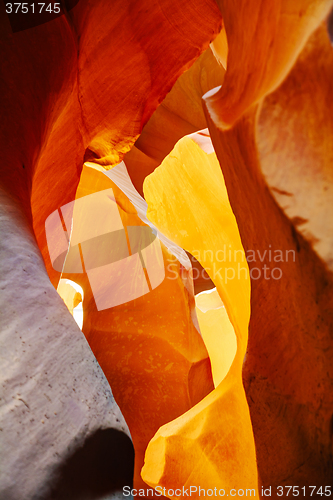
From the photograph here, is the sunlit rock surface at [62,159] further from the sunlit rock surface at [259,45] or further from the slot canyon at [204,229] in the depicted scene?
the sunlit rock surface at [259,45]

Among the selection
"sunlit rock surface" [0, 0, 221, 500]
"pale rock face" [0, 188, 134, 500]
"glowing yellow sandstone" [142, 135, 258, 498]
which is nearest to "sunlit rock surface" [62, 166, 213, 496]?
"glowing yellow sandstone" [142, 135, 258, 498]

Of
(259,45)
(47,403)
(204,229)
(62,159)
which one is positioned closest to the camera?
(47,403)

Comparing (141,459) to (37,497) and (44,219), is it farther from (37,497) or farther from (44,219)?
(37,497)

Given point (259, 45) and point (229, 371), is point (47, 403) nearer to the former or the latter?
point (259, 45)

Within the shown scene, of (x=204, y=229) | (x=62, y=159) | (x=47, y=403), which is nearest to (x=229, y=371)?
(x=204, y=229)

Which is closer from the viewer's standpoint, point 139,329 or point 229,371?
point 229,371

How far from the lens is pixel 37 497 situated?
79cm

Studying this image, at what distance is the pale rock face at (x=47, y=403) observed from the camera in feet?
2.73

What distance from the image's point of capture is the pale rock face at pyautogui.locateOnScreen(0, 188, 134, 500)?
2.73ft

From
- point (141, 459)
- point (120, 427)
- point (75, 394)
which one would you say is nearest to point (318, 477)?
point (120, 427)

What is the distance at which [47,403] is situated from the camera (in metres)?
0.93

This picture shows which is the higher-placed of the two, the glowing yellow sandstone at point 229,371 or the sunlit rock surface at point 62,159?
the sunlit rock surface at point 62,159

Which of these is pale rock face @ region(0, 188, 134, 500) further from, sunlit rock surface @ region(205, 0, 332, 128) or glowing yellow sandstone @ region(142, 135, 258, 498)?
glowing yellow sandstone @ region(142, 135, 258, 498)

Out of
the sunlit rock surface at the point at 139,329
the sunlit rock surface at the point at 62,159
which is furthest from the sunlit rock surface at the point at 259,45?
the sunlit rock surface at the point at 139,329
